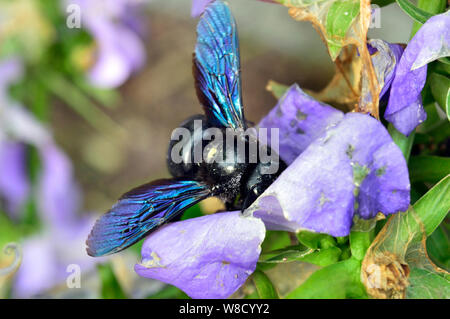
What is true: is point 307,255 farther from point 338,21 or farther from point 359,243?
point 338,21

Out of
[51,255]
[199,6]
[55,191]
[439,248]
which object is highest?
[199,6]

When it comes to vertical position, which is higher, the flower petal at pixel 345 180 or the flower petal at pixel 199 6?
the flower petal at pixel 199 6

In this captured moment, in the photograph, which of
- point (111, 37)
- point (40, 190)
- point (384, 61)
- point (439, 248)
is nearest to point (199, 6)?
point (384, 61)

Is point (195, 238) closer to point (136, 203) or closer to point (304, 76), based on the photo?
point (136, 203)

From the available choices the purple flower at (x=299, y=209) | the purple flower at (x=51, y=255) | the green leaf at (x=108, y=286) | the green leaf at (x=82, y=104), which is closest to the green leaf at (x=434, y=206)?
the purple flower at (x=299, y=209)

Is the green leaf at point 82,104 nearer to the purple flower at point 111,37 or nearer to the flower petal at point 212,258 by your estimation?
the purple flower at point 111,37

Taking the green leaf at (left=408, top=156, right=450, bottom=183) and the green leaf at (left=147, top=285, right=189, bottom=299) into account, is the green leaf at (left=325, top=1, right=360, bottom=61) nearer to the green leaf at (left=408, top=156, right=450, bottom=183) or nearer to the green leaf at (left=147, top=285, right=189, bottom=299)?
the green leaf at (left=408, top=156, right=450, bottom=183)
